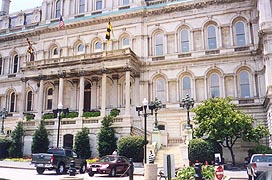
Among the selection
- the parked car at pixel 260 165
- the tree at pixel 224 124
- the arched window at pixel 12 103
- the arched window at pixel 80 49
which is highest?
the arched window at pixel 80 49

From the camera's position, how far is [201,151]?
24.3 meters

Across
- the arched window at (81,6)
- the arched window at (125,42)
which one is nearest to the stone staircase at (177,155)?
the arched window at (125,42)

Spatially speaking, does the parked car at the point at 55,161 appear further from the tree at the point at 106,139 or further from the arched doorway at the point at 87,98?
the arched doorway at the point at 87,98

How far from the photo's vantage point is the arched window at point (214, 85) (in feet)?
108

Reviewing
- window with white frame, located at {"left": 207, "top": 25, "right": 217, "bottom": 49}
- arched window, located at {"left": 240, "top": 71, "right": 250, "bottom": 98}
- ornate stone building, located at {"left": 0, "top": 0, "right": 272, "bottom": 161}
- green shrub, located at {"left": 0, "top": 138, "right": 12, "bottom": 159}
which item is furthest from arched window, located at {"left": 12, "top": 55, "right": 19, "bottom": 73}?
arched window, located at {"left": 240, "top": 71, "right": 250, "bottom": 98}

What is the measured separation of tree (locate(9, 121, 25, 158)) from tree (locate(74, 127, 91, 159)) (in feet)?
24.3

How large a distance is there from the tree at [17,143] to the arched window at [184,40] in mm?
Answer: 20445

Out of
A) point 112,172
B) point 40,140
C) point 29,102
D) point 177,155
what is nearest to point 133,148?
point 177,155

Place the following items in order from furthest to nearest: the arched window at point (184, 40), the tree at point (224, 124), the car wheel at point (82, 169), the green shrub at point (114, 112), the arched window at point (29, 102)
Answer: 1. the arched window at point (29, 102)
2. the arched window at point (184, 40)
3. the green shrub at point (114, 112)
4. the tree at point (224, 124)
5. the car wheel at point (82, 169)

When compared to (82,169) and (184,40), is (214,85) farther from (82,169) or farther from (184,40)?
(82,169)

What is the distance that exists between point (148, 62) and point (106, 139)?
11252 mm

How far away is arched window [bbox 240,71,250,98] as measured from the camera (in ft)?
104

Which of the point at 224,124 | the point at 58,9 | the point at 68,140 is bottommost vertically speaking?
the point at 68,140

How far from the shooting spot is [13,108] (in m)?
41.8
